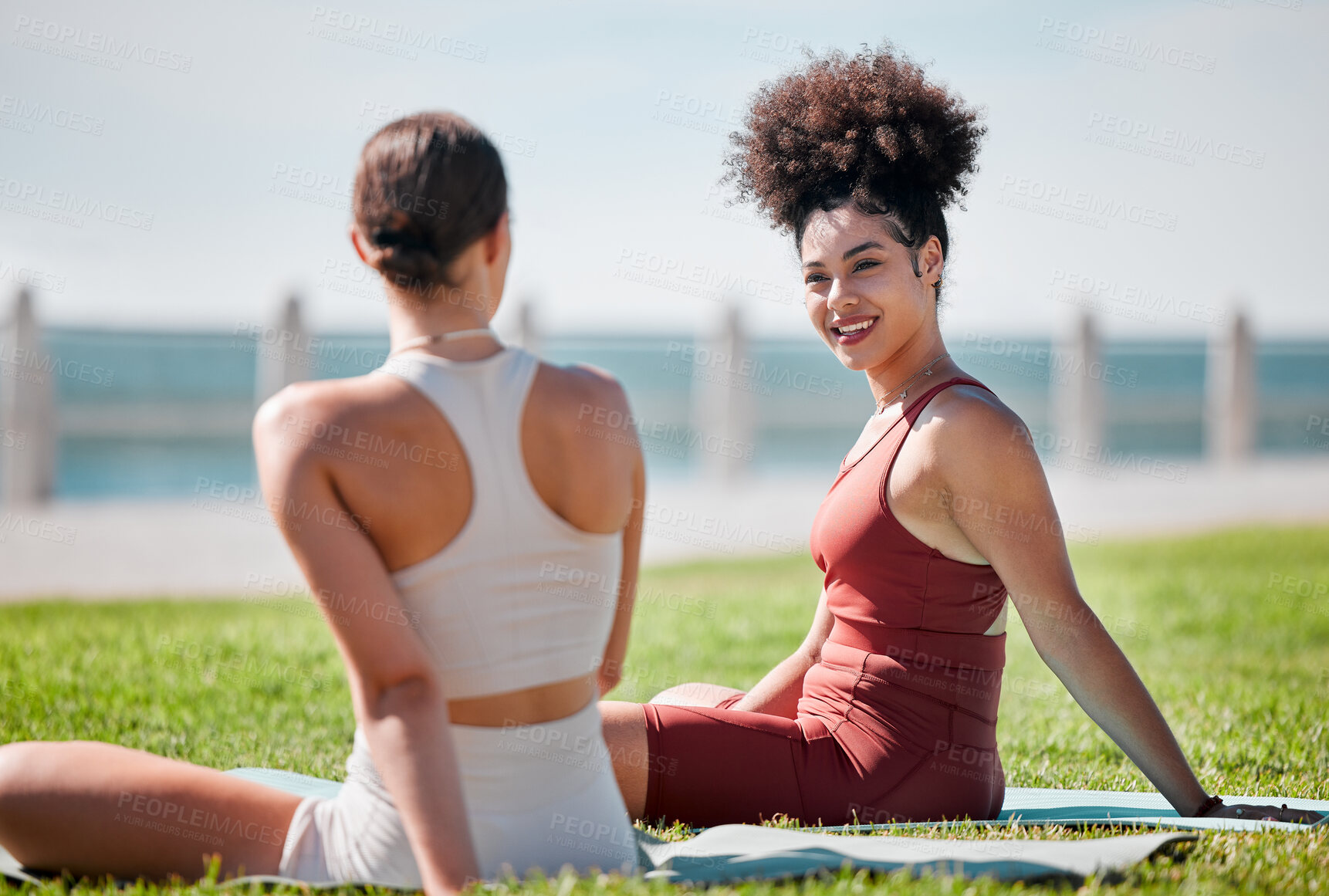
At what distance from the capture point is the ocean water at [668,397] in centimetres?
1622

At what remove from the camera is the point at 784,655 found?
22.7ft

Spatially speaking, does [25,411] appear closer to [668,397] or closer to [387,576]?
[668,397]

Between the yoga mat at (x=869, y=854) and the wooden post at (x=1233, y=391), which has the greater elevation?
the wooden post at (x=1233, y=391)

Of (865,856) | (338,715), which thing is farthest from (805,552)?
(865,856)

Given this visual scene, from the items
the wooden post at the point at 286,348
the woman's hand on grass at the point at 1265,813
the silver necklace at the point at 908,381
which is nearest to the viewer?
the woman's hand on grass at the point at 1265,813

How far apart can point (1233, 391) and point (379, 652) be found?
18456mm

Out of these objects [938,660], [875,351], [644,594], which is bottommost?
[644,594]

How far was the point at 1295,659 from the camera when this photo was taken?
7.02 meters

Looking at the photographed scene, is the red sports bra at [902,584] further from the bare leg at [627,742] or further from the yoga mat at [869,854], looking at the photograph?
the bare leg at [627,742]

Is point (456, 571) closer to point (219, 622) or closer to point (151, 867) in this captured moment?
point (151, 867)

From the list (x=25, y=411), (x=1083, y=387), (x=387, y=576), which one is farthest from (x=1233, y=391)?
(x=387, y=576)

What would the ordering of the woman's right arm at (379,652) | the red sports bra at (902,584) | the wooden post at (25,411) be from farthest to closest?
the wooden post at (25,411) → the red sports bra at (902,584) → the woman's right arm at (379,652)

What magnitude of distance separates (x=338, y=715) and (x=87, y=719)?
103 centimetres

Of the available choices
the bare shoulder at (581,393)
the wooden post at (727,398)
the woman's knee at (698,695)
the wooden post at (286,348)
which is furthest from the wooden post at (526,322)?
the bare shoulder at (581,393)
